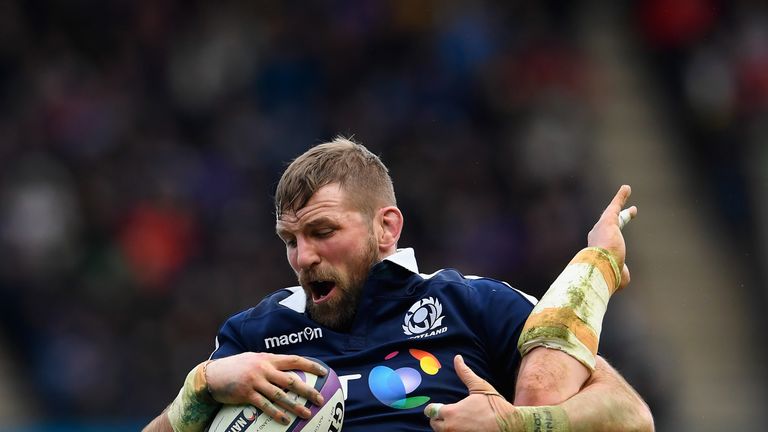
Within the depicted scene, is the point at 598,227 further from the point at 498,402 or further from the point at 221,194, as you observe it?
the point at 221,194

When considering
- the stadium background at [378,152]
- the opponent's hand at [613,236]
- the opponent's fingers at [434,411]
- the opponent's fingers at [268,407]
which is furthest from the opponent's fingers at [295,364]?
the stadium background at [378,152]

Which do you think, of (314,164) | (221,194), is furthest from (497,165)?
(314,164)

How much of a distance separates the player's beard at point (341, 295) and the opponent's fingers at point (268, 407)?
0.61 meters

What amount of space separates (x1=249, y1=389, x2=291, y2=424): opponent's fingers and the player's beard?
61cm

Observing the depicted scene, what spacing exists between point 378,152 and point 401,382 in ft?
24.3

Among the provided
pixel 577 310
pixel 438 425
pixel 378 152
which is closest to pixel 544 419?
pixel 438 425

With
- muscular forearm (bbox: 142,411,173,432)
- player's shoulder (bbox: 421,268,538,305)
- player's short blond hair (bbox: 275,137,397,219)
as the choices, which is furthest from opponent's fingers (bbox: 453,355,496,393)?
muscular forearm (bbox: 142,411,173,432)

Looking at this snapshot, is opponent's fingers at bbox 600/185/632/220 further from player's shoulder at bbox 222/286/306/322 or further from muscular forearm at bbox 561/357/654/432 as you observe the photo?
player's shoulder at bbox 222/286/306/322

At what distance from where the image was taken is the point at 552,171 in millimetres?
11820

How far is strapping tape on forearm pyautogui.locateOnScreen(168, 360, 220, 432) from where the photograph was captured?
443 cm

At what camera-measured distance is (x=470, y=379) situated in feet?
13.5

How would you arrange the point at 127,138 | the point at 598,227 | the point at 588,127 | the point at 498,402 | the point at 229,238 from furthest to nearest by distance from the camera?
the point at 588,127 < the point at 127,138 < the point at 229,238 < the point at 598,227 < the point at 498,402

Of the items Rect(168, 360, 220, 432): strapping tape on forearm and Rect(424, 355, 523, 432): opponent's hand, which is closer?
Rect(424, 355, 523, 432): opponent's hand

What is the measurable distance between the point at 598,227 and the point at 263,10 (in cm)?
979
